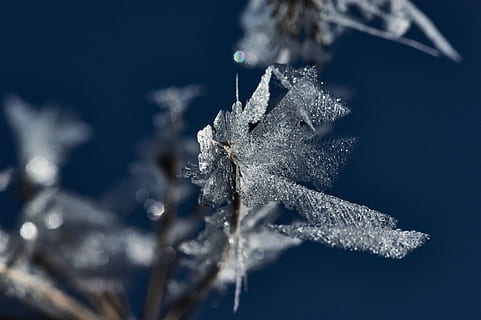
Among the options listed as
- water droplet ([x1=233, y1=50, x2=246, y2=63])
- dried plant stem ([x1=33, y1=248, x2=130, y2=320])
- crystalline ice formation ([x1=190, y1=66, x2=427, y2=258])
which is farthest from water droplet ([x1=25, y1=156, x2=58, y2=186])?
water droplet ([x1=233, y1=50, x2=246, y2=63])

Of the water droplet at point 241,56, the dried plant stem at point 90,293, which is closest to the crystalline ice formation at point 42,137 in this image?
the dried plant stem at point 90,293

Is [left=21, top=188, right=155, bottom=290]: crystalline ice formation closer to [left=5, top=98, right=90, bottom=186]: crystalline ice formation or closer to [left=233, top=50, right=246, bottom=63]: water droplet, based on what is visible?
[left=5, top=98, right=90, bottom=186]: crystalline ice formation

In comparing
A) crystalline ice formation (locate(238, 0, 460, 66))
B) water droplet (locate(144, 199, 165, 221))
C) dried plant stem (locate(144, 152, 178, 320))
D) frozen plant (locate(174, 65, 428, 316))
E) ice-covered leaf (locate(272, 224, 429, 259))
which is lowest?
ice-covered leaf (locate(272, 224, 429, 259))

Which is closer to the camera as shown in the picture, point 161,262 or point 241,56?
point 161,262

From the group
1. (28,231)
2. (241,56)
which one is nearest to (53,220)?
(28,231)

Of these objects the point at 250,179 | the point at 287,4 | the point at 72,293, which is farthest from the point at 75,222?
the point at 287,4

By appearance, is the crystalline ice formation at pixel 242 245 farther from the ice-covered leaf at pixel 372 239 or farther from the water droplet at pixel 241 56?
the water droplet at pixel 241 56

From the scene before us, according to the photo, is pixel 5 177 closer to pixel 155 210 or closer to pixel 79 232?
pixel 79 232

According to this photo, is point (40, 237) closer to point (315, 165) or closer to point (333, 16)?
point (315, 165)
